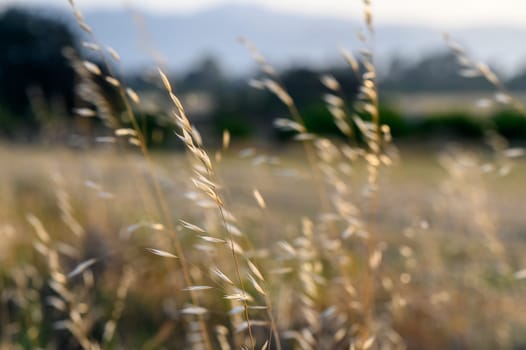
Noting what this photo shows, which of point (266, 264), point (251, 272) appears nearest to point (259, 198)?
point (251, 272)

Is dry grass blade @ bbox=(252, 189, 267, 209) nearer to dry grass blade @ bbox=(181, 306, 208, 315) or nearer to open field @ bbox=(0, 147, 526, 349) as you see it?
open field @ bbox=(0, 147, 526, 349)

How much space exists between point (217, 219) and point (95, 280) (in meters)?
0.74

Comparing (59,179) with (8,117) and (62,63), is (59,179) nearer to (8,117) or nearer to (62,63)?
(8,117)

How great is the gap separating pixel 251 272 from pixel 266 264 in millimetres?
737

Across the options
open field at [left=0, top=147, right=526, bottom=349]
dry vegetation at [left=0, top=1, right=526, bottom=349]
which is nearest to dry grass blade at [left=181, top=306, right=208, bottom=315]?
dry vegetation at [left=0, top=1, right=526, bottom=349]

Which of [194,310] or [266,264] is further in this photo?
[266,264]

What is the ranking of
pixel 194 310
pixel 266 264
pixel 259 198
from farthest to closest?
1. pixel 266 264
2. pixel 259 198
3. pixel 194 310

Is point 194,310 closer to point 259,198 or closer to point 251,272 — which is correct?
point 259,198

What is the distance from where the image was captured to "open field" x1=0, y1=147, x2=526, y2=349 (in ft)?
5.68

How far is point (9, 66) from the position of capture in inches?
656

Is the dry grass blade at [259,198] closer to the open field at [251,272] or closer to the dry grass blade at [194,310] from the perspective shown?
the open field at [251,272]

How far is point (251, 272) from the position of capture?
8.21 feet

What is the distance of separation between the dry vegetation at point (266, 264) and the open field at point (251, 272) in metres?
0.01

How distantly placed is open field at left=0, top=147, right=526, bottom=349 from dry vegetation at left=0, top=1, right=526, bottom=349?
0.5 inches
